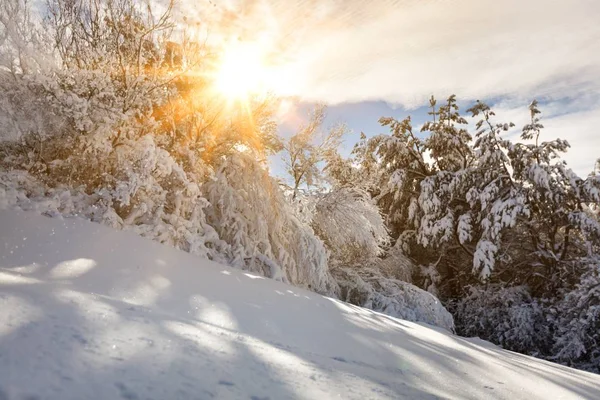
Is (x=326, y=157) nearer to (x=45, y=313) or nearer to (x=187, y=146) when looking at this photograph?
(x=187, y=146)

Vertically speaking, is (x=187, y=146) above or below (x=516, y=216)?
below

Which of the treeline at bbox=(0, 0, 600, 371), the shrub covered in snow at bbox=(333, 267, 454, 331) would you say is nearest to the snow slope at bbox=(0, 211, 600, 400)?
the treeline at bbox=(0, 0, 600, 371)

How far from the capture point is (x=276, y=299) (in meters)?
3.10

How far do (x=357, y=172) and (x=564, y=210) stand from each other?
6383 mm

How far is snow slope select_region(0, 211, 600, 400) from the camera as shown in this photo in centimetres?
113

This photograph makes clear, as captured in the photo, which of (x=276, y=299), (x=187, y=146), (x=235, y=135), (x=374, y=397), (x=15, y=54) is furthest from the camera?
(x=235, y=135)

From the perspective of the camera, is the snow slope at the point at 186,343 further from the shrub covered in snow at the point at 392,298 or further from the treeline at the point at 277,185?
the shrub covered in snow at the point at 392,298

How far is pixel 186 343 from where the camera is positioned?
4.87 feet

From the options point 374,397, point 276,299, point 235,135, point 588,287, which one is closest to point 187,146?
point 235,135

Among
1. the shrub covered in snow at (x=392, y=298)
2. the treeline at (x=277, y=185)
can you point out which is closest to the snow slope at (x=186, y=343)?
the treeline at (x=277, y=185)

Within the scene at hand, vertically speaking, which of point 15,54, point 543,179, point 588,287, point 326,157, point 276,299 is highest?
point 543,179

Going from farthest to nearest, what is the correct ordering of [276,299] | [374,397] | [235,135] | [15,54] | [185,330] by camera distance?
[235,135]
[15,54]
[276,299]
[185,330]
[374,397]

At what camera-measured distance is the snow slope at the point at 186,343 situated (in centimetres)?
113

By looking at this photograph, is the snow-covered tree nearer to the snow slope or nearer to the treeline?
the treeline
